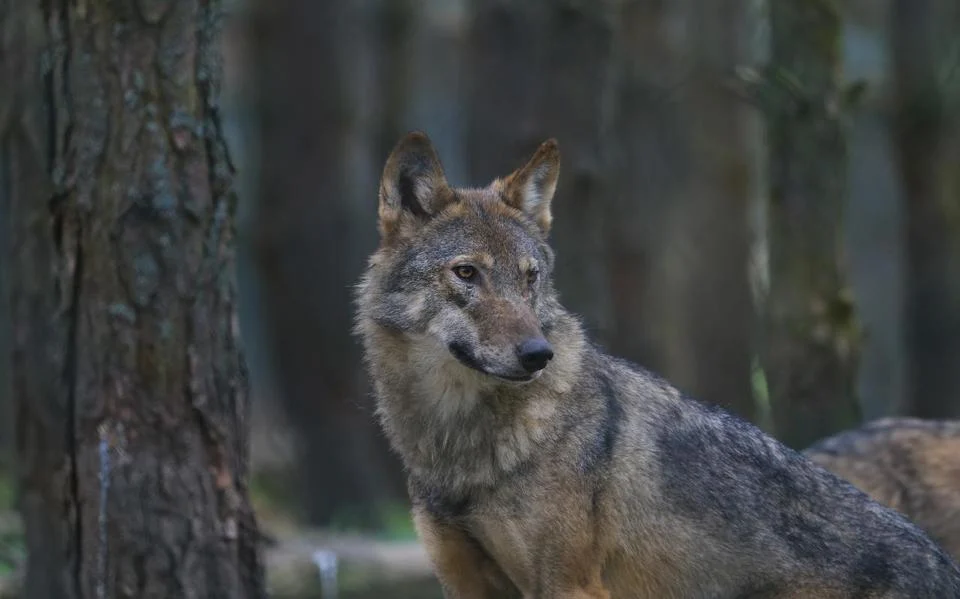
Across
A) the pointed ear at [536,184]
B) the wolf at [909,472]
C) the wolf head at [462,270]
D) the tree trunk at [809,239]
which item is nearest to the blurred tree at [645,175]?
the tree trunk at [809,239]

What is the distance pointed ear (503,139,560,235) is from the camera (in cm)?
715

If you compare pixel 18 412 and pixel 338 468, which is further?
pixel 338 468

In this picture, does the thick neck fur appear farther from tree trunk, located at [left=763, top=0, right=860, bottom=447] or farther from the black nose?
tree trunk, located at [left=763, top=0, right=860, bottom=447]

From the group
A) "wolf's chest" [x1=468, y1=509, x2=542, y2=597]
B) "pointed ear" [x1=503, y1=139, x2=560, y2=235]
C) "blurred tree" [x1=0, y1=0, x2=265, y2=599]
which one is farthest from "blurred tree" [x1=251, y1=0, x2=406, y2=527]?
"wolf's chest" [x1=468, y1=509, x2=542, y2=597]

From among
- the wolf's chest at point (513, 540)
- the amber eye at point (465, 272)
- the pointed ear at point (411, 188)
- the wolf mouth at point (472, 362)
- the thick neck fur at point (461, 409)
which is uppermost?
the pointed ear at point (411, 188)

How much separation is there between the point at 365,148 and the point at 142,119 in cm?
1270

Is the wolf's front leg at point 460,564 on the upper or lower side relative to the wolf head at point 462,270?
lower

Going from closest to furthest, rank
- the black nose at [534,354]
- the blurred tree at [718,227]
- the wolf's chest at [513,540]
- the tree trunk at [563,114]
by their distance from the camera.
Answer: the black nose at [534,354]
the wolf's chest at [513,540]
the tree trunk at [563,114]
the blurred tree at [718,227]

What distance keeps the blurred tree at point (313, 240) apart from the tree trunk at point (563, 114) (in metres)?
3.71

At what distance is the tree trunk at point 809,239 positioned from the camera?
10.4 metres

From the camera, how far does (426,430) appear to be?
22.1 feet

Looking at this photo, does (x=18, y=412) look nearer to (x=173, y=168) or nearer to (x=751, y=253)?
(x=173, y=168)

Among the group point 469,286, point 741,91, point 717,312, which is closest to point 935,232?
point 741,91

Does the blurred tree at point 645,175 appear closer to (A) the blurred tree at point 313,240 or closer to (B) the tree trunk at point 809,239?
(A) the blurred tree at point 313,240
